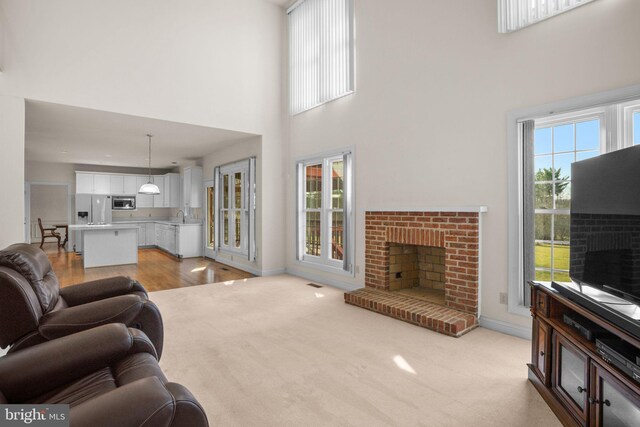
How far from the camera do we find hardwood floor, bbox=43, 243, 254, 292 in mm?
5887

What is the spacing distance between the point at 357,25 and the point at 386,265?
344 cm

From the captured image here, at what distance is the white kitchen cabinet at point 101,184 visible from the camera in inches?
404

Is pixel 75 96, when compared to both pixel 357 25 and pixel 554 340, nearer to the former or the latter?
pixel 357 25

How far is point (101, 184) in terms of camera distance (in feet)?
33.9

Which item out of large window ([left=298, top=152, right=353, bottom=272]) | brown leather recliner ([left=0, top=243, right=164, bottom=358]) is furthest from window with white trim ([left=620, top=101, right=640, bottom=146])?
brown leather recliner ([left=0, top=243, right=164, bottom=358])

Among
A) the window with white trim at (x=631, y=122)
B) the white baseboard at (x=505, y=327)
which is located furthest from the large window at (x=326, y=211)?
the window with white trim at (x=631, y=122)

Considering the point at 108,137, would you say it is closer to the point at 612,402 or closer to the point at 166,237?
the point at 166,237

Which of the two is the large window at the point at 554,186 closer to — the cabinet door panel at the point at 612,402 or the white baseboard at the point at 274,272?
the cabinet door panel at the point at 612,402

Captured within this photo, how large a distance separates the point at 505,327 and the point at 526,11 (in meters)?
2.97

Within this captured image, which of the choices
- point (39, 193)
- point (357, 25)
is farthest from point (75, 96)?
point (39, 193)

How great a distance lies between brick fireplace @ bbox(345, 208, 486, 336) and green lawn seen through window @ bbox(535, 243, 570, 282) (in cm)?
53

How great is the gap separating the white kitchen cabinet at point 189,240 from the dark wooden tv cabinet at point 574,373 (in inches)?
303

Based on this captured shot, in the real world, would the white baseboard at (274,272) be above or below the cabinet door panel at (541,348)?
below

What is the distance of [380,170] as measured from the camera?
15.3 feet
